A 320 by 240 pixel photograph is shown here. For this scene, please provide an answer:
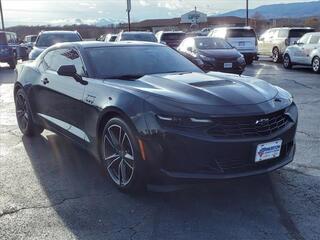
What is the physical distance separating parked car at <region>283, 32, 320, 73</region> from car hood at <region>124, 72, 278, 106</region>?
479 inches

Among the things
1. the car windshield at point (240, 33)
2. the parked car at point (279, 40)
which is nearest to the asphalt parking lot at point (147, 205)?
the car windshield at point (240, 33)

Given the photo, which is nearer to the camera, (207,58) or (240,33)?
(207,58)

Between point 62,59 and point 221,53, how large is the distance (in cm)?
915

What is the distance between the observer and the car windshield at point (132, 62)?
17.3 feet

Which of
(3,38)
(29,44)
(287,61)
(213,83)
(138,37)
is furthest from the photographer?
(29,44)

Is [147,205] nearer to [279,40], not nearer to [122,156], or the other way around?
[122,156]

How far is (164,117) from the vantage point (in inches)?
156

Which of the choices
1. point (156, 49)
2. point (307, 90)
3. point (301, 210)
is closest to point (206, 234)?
point (301, 210)

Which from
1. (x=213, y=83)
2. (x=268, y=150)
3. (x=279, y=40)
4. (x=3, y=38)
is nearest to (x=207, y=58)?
(x=279, y=40)

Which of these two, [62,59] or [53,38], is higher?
[62,59]

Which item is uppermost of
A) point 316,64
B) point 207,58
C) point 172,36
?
point 172,36

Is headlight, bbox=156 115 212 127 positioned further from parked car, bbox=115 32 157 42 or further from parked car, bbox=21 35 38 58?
parked car, bbox=21 35 38 58

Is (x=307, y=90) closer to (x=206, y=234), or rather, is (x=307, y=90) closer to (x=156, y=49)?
(x=156, y=49)

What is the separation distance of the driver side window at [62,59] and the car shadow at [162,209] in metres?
1.29
